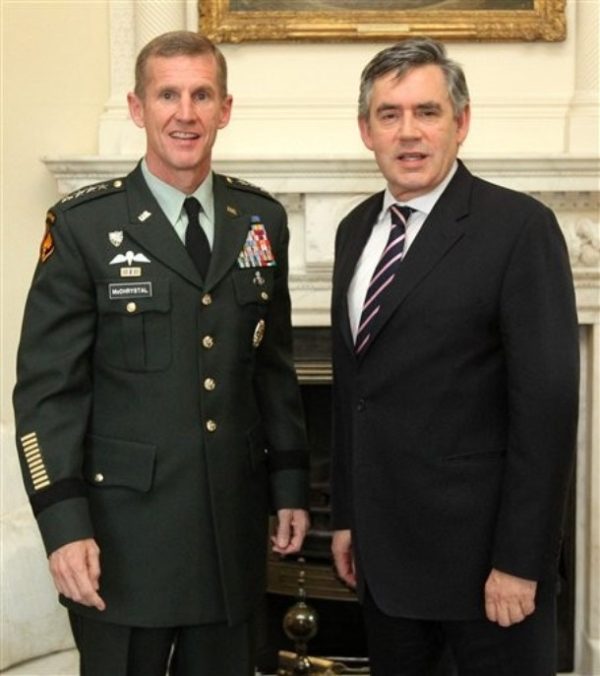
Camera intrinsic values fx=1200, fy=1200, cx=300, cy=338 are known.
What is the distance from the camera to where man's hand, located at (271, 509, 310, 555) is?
1987mm

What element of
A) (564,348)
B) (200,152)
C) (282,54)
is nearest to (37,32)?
(282,54)

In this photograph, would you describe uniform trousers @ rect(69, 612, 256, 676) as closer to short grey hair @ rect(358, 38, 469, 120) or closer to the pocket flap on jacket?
the pocket flap on jacket

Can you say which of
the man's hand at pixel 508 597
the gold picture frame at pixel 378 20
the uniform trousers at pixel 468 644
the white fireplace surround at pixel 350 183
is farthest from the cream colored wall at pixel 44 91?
the man's hand at pixel 508 597

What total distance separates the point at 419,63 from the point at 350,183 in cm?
126

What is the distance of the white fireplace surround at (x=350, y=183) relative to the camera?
119 inches

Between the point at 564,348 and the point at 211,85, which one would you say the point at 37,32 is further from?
the point at 564,348

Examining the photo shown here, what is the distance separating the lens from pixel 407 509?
1.80m

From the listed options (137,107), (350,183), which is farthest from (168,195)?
(350,183)

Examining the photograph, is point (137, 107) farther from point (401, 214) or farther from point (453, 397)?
point (453, 397)

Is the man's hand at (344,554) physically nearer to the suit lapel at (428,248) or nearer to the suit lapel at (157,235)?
the suit lapel at (428,248)

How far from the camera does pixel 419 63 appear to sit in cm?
180

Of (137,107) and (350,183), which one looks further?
(350,183)

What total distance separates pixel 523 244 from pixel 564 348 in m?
0.16

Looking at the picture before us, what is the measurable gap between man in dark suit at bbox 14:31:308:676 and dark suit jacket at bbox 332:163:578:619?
8.5 inches
